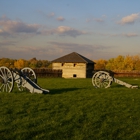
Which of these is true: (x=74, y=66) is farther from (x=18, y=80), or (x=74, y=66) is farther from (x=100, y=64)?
(x=100, y=64)

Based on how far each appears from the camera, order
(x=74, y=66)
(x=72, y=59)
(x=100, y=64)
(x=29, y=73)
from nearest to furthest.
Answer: (x=29, y=73) < (x=74, y=66) < (x=72, y=59) < (x=100, y=64)

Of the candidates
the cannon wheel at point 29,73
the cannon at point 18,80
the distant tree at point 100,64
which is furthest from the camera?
the distant tree at point 100,64

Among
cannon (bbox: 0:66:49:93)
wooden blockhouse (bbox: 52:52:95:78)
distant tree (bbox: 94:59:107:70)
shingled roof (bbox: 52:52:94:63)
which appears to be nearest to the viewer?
cannon (bbox: 0:66:49:93)

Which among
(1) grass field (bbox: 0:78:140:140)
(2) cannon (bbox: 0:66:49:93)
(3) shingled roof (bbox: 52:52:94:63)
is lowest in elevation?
(1) grass field (bbox: 0:78:140:140)

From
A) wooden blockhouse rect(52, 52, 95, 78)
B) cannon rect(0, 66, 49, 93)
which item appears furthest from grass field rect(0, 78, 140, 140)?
wooden blockhouse rect(52, 52, 95, 78)

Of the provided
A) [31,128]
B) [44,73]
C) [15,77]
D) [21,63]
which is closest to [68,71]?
[44,73]

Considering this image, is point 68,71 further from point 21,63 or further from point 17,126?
point 21,63

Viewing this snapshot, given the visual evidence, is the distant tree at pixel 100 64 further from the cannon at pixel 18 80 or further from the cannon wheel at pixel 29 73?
the cannon at pixel 18 80

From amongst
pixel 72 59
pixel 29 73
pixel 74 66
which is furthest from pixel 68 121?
pixel 72 59

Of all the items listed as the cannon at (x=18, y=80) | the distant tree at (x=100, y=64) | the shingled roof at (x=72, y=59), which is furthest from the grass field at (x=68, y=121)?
the distant tree at (x=100, y=64)

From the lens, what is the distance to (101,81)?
1678 centimetres

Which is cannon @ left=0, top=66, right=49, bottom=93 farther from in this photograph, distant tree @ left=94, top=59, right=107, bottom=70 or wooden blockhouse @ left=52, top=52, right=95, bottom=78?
distant tree @ left=94, top=59, right=107, bottom=70

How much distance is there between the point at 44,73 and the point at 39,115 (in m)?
33.8

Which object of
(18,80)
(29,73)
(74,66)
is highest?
(74,66)
